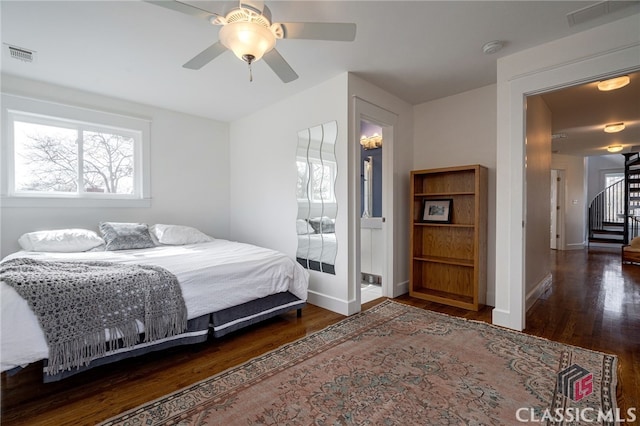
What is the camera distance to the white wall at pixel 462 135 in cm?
340

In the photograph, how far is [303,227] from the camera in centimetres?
360

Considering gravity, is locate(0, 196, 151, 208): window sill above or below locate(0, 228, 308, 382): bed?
above

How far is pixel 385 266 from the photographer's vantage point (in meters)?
3.78

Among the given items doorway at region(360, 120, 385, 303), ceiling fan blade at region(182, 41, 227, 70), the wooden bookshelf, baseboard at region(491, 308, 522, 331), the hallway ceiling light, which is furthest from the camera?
the hallway ceiling light

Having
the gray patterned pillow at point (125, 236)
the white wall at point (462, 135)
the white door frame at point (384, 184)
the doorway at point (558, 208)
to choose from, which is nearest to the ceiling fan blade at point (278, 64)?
the white door frame at point (384, 184)

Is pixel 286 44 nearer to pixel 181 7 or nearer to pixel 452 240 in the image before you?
pixel 181 7

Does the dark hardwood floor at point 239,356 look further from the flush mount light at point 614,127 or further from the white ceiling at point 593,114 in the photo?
the flush mount light at point 614,127

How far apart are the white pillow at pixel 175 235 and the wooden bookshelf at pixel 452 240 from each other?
2802mm

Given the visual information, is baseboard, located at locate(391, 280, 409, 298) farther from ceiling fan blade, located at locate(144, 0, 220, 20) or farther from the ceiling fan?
ceiling fan blade, located at locate(144, 0, 220, 20)

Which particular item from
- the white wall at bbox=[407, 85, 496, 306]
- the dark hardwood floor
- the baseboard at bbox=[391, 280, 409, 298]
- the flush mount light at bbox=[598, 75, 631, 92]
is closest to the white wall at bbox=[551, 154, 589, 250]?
the dark hardwood floor

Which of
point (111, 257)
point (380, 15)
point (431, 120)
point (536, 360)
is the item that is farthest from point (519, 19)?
point (111, 257)

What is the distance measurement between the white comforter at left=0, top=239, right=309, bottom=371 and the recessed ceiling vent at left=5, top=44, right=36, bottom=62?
70.1 inches

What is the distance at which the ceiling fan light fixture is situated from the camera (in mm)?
1677

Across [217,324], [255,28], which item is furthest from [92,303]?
[255,28]
